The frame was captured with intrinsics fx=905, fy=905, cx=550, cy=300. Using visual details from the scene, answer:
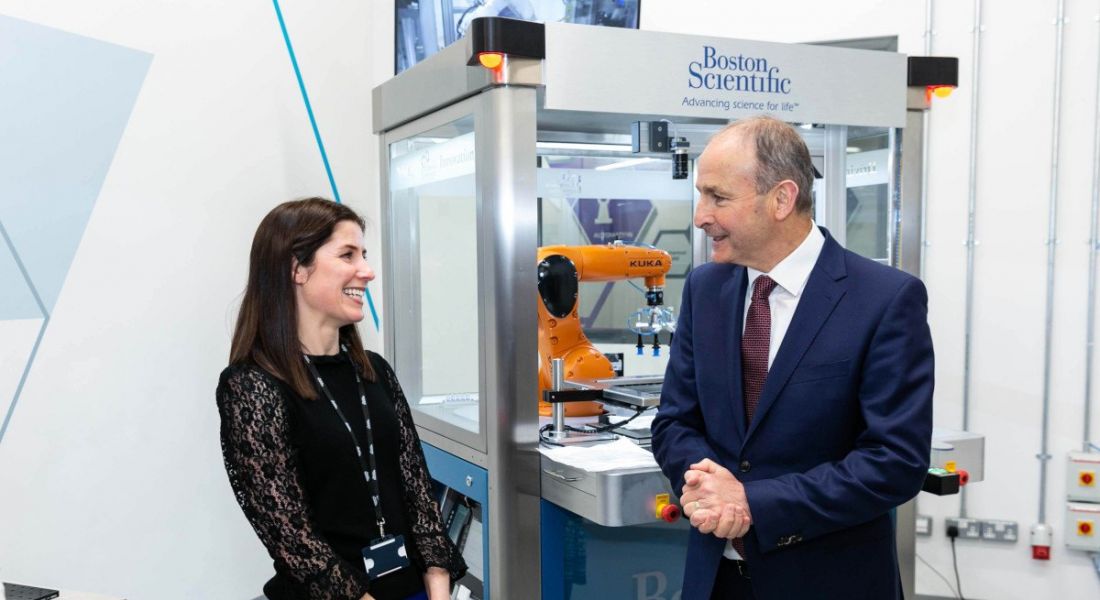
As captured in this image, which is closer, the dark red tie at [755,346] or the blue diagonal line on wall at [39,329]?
the dark red tie at [755,346]

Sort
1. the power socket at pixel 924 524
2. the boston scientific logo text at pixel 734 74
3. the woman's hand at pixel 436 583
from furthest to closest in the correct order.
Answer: the power socket at pixel 924 524 → the boston scientific logo text at pixel 734 74 → the woman's hand at pixel 436 583

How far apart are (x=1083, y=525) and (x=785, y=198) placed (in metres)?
2.90

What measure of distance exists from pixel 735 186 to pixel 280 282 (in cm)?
98

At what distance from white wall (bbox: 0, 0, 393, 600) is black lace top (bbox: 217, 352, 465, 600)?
138cm

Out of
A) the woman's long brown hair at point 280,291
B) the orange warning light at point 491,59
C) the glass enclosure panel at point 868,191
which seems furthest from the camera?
the glass enclosure panel at point 868,191

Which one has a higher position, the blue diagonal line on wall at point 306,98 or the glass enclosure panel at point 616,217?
the blue diagonal line on wall at point 306,98

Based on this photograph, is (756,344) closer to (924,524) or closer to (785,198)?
(785,198)

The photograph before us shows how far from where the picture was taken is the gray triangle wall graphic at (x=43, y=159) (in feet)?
9.05

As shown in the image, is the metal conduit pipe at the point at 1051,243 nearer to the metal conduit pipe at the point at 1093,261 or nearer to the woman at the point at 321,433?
the metal conduit pipe at the point at 1093,261

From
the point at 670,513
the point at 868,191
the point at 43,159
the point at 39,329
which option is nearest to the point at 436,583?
the point at 670,513

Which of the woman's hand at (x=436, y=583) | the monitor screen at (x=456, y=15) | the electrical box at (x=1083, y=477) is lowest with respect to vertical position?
the electrical box at (x=1083, y=477)

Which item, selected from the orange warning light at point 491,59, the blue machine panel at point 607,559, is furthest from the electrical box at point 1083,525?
the orange warning light at point 491,59

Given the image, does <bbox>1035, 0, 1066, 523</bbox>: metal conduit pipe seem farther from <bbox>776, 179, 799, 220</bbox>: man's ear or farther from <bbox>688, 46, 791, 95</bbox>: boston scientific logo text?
<bbox>776, 179, 799, 220</bbox>: man's ear

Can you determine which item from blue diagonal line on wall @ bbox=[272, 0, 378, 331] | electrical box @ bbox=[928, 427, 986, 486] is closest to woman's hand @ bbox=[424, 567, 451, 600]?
electrical box @ bbox=[928, 427, 986, 486]
